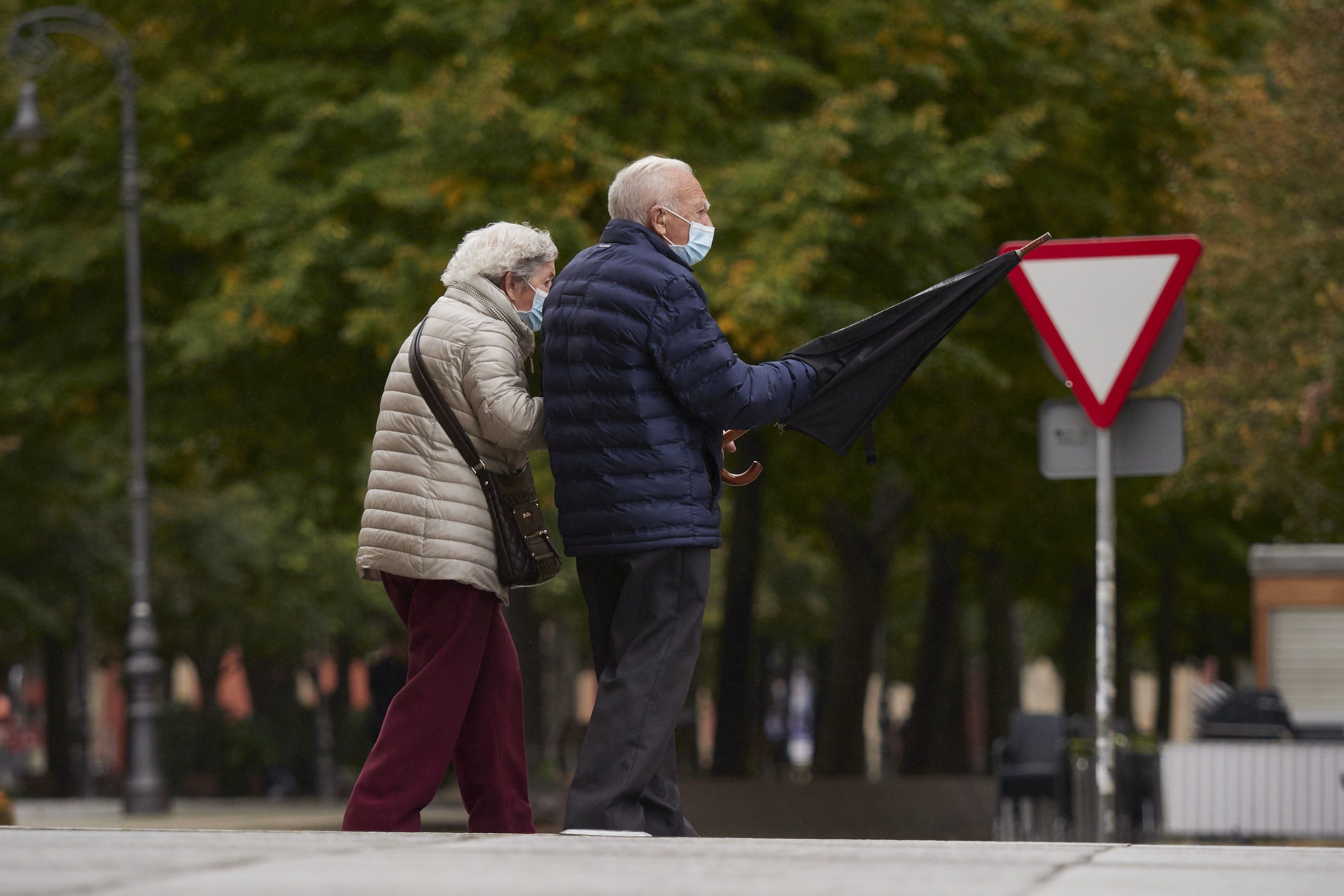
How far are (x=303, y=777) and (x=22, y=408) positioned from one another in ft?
77.3

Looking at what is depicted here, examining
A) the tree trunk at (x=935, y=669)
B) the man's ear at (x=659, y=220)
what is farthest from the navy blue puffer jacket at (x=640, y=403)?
the tree trunk at (x=935, y=669)

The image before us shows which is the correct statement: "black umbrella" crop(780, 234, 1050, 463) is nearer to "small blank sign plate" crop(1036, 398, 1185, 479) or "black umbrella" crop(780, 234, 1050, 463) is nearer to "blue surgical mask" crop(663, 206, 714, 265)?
"blue surgical mask" crop(663, 206, 714, 265)

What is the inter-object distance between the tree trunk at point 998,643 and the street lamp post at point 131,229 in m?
10.5

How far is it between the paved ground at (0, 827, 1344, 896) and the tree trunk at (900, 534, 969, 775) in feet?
68.2

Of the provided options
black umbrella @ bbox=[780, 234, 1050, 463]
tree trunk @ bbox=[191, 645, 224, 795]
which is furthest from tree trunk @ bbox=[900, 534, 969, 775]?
black umbrella @ bbox=[780, 234, 1050, 463]

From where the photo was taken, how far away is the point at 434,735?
609cm

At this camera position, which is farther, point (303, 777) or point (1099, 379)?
point (303, 777)

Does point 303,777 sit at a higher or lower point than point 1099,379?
lower

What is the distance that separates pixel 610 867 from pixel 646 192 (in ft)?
7.06

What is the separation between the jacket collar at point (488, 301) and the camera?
6145 millimetres

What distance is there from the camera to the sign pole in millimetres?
6934

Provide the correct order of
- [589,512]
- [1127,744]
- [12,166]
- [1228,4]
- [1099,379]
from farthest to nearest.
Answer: [1228,4]
[12,166]
[1127,744]
[1099,379]
[589,512]

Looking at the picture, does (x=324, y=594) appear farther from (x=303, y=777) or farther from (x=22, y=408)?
(x=22, y=408)

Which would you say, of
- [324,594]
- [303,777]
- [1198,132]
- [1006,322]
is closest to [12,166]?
[1006,322]
